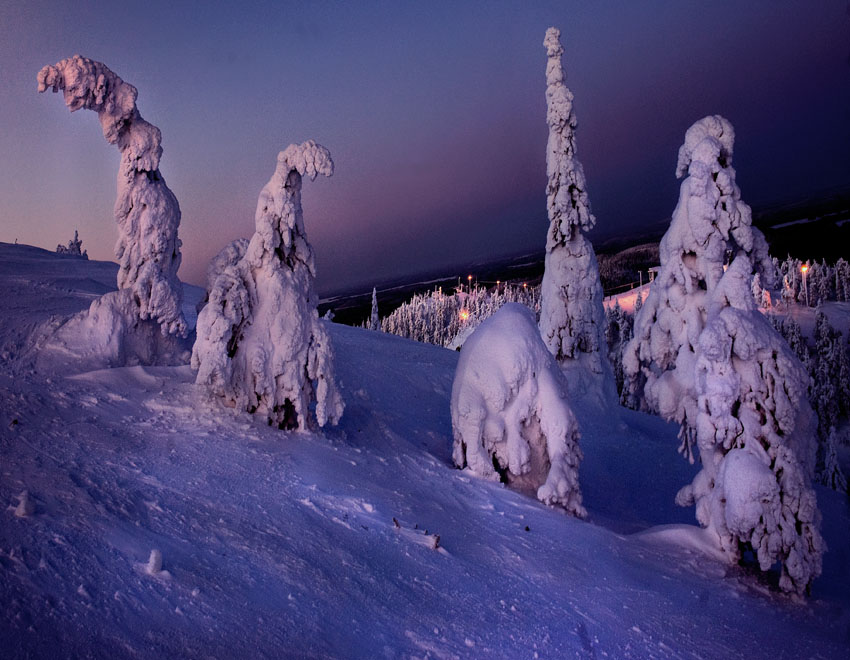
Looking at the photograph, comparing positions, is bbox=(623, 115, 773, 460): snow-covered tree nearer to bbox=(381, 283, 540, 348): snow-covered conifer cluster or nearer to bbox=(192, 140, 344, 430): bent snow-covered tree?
bbox=(192, 140, 344, 430): bent snow-covered tree

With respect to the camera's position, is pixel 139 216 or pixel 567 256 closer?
pixel 139 216

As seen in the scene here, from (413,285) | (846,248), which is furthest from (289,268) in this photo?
(413,285)

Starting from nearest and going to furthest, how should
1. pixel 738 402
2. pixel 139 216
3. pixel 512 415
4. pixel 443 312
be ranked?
pixel 738 402
pixel 512 415
pixel 139 216
pixel 443 312

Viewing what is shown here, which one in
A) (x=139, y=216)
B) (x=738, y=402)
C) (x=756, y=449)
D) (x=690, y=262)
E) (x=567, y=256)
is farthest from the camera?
(x=567, y=256)

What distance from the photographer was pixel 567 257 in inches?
846

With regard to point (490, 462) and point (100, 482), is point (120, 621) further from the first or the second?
point (490, 462)

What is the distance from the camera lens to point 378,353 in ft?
56.3

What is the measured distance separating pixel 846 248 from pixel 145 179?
4862 inches

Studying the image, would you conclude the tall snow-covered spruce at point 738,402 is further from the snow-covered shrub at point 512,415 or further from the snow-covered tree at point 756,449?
the snow-covered shrub at point 512,415

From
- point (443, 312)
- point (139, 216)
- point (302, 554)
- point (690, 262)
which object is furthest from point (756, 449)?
point (443, 312)

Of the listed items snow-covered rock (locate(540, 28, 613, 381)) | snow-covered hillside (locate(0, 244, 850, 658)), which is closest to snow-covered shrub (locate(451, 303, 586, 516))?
snow-covered hillside (locate(0, 244, 850, 658))

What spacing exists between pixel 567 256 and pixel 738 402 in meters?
13.3

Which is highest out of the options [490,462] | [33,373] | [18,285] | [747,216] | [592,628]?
[747,216]

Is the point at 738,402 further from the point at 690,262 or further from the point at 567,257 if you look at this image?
the point at 567,257
